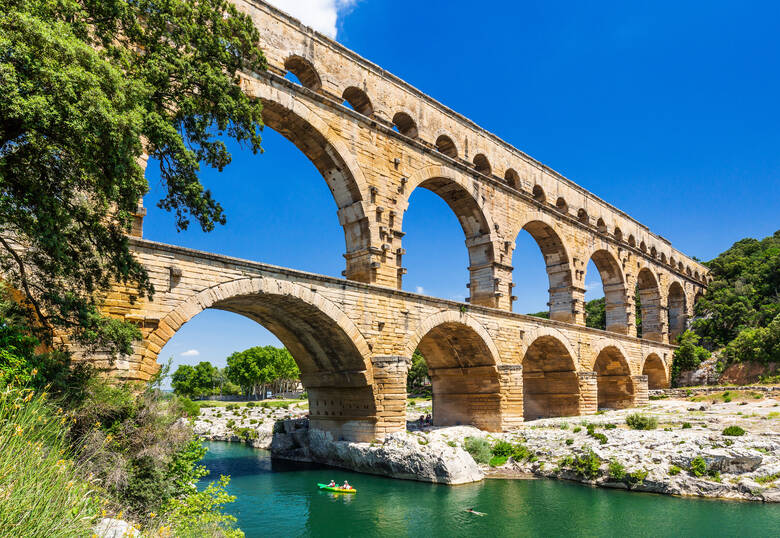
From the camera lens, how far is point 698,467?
49.9 ft

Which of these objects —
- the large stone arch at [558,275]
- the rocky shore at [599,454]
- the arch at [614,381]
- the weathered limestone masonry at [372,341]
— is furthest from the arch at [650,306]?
the rocky shore at [599,454]

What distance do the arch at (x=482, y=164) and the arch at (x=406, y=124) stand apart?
411 cm

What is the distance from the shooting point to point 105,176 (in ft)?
25.8

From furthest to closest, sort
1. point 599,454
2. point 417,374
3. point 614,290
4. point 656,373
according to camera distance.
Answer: point 417,374 → point 656,373 → point 614,290 → point 599,454

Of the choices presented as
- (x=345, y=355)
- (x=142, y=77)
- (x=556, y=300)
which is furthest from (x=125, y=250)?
(x=556, y=300)

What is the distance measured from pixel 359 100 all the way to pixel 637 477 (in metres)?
15.4

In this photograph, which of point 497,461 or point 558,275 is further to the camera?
point 558,275

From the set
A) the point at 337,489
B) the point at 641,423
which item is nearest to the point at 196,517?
the point at 337,489

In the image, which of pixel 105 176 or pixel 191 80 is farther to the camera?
pixel 191 80

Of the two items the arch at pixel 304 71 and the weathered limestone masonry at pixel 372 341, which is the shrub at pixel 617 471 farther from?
the arch at pixel 304 71

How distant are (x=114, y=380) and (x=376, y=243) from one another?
9.33 meters

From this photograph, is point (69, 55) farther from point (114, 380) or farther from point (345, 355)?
point (345, 355)

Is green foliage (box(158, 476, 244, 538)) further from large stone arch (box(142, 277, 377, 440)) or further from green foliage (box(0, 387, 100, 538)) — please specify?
large stone arch (box(142, 277, 377, 440))

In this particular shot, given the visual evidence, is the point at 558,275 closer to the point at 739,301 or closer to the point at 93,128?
the point at 93,128
